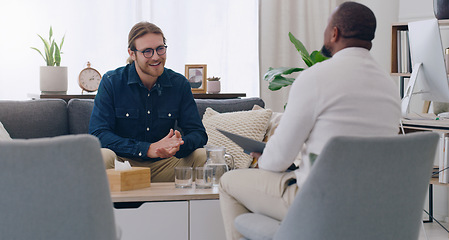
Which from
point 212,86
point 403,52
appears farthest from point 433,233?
point 212,86

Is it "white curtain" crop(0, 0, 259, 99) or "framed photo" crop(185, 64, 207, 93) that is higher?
"white curtain" crop(0, 0, 259, 99)

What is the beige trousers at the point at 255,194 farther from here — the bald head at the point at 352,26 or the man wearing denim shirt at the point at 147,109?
the man wearing denim shirt at the point at 147,109

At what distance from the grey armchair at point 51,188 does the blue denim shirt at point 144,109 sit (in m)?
1.46

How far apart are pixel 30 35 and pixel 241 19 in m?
1.66

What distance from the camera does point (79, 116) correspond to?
324 cm

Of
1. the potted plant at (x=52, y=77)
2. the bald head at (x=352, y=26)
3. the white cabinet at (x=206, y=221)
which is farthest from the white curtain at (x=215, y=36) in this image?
the bald head at (x=352, y=26)

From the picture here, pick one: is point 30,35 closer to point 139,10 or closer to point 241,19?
point 139,10

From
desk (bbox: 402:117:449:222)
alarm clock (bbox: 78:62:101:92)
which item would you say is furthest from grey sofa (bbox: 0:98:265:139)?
desk (bbox: 402:117:449:222)

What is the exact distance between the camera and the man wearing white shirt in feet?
5.46

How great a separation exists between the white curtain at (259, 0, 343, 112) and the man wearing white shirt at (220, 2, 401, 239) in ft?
9.16

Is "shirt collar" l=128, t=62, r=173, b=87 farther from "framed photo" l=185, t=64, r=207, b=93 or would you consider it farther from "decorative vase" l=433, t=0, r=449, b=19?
"decorative vase" l=433, t=0, r=449, b=19

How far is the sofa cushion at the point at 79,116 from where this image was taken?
3236 mm

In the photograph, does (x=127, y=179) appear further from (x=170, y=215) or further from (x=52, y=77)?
(x=52, y=77)

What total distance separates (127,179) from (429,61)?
1.61 m
